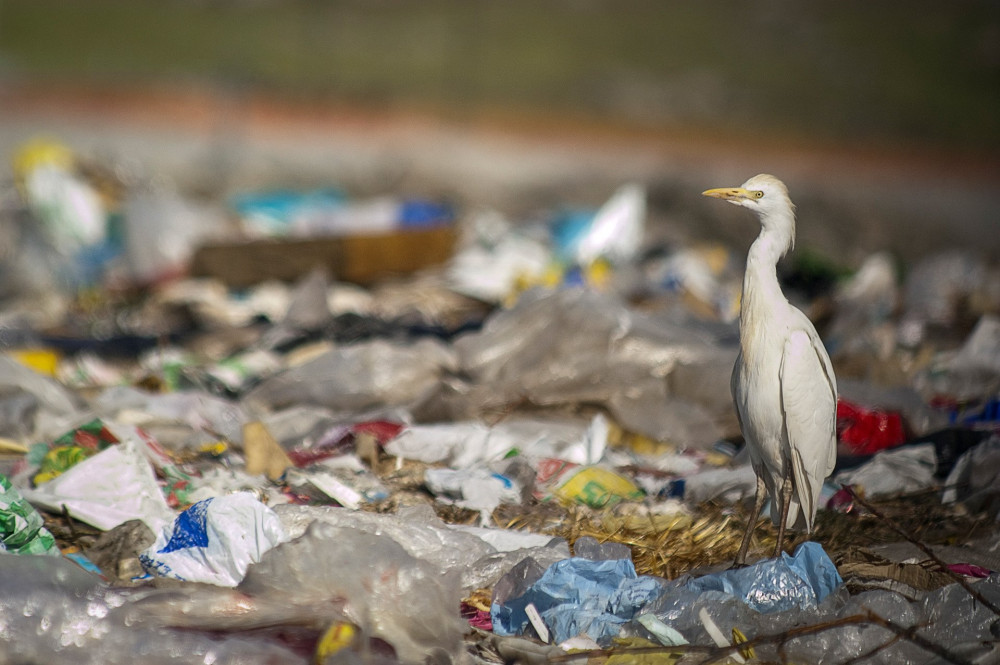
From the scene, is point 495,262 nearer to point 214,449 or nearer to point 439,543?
point 214,449

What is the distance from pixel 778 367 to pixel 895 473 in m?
1.03

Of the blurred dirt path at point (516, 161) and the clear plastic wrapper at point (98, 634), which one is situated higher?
the clear plastic wrapper at point (98, 634)

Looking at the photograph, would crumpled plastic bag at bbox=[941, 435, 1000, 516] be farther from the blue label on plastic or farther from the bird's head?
the blue label on plastic

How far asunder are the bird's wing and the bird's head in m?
0.27

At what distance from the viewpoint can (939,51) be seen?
1744 centimetres

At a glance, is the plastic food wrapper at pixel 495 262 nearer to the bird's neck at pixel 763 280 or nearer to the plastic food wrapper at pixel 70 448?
the plastic food wrapper at pixel 70 448

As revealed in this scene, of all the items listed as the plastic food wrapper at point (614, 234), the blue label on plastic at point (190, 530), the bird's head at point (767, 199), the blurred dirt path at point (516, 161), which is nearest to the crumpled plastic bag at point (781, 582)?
the bird's head at point (767, 199)

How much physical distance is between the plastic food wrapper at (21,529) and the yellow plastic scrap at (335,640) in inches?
35.1

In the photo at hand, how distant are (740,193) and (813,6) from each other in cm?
1664

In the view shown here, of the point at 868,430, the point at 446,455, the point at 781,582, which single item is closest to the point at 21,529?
the point at 446,455

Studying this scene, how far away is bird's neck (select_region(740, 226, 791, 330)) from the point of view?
233 cm

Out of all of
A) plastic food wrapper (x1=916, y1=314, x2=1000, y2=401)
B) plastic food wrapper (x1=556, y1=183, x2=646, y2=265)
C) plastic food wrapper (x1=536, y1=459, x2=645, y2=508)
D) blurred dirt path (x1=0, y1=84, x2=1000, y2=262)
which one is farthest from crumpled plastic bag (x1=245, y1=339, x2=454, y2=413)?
blurred dirt path (x1=0, y1=84, x2=1000, y2=262)

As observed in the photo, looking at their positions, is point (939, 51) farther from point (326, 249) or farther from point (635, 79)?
point (326, 249)

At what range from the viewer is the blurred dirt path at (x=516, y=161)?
7441mm
